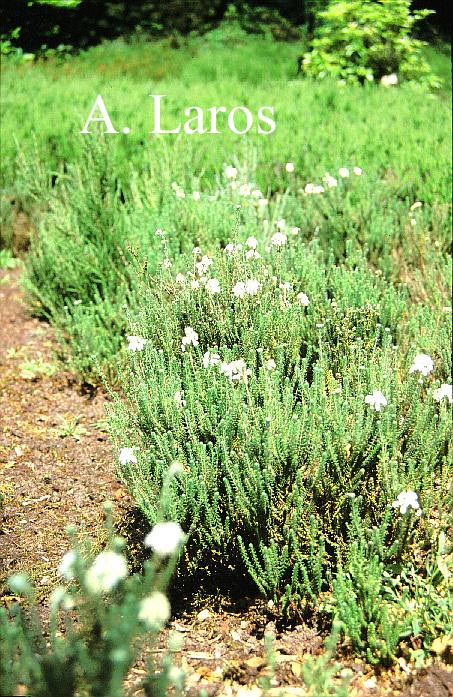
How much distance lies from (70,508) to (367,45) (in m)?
8.15

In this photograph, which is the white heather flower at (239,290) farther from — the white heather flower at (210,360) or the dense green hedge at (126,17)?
the dense green hedge at (126,17)

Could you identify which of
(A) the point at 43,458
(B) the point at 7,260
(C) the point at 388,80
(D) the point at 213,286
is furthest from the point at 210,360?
(C) the point at 388,80

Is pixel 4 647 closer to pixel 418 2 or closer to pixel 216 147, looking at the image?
pixel 216 147

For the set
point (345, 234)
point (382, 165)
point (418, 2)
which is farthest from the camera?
point (418, 2)

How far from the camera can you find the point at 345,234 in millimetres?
4594

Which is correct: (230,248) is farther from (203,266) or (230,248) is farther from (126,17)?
(126,17)

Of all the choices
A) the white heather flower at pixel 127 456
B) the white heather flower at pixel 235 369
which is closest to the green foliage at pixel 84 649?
the white heather flower at pixel 127 456

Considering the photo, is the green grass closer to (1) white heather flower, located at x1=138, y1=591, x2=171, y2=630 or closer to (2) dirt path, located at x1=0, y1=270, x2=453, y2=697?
(2) dirt path, located at x1=0, y1=270, x2=453, y2=697

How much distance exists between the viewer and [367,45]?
29.6ft

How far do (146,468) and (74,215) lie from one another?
253cm

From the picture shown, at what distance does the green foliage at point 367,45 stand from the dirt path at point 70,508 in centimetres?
606

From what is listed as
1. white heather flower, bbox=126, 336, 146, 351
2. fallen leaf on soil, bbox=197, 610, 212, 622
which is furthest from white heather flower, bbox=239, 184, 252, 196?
fallen leaf on soil, bbox=197, 610, 212, 622

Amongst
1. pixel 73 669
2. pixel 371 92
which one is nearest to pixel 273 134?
pixel 371 92

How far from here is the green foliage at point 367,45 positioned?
866cm
